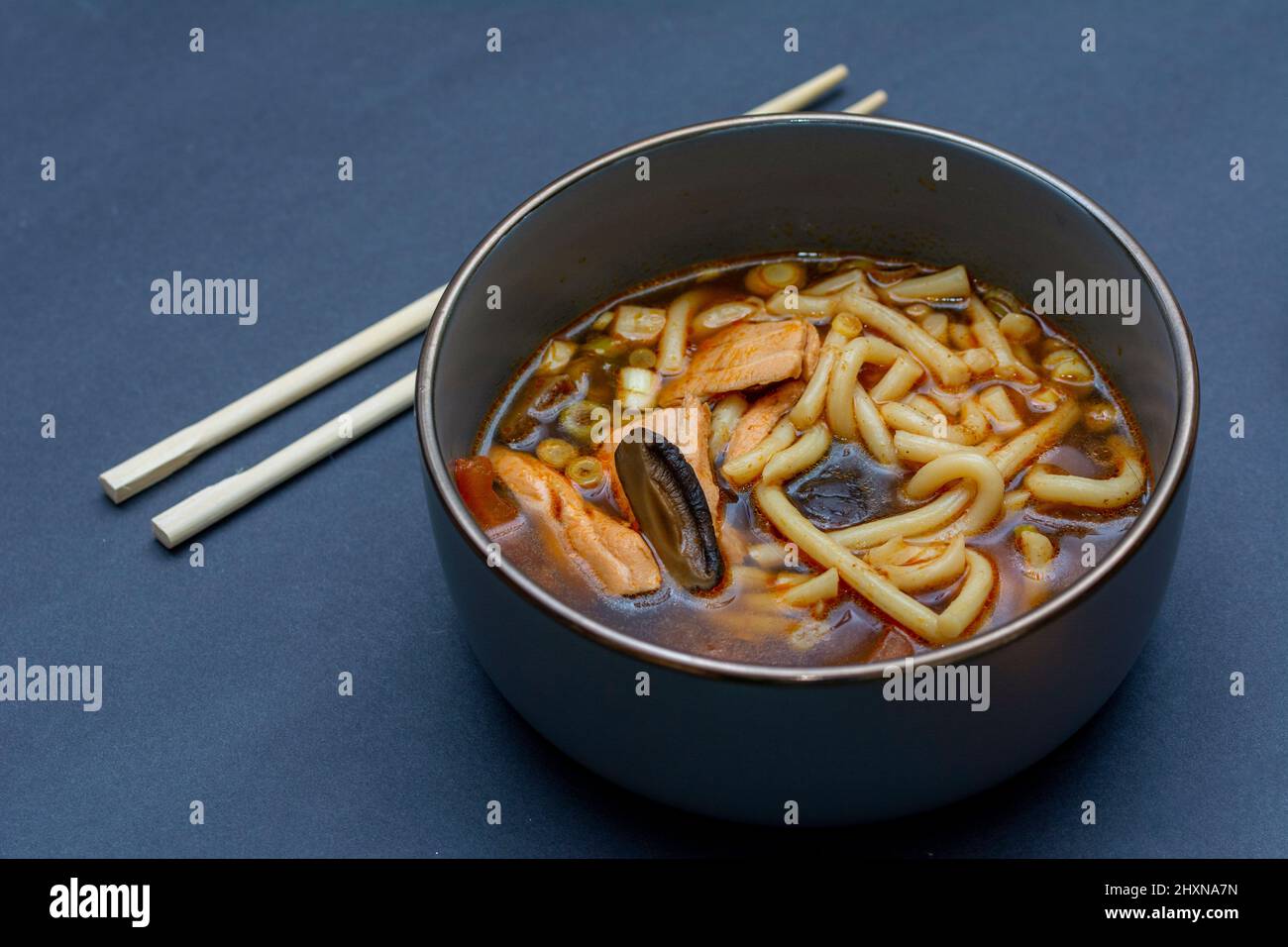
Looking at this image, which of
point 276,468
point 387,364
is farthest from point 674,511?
point 387,364

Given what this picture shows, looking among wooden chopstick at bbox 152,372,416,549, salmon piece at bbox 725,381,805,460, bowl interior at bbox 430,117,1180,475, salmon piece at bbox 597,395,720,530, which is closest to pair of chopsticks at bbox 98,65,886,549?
wooden chopstick at bbox 152,372,416,549

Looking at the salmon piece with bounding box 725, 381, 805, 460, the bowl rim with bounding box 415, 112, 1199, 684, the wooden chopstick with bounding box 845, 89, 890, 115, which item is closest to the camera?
the bowl rim with bounding box 415, 112, 1199, 684

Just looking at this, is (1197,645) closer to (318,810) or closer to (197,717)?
(318,810)

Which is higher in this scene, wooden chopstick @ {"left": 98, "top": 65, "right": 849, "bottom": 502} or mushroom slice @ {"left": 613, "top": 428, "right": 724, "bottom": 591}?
wooden chopstick @ {"left": 98, "top": 65, "right": 849, "bottom": 502}

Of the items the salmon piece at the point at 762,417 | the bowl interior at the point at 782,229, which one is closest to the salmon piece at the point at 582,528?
the bowl interior at the point at 782,229

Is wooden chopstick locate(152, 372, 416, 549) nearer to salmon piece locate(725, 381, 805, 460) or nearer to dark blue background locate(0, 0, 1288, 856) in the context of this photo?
dark blue background locate(0, 0, 1288, 856)

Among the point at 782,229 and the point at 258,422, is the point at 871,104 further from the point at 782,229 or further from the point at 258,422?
the point at 258,422
